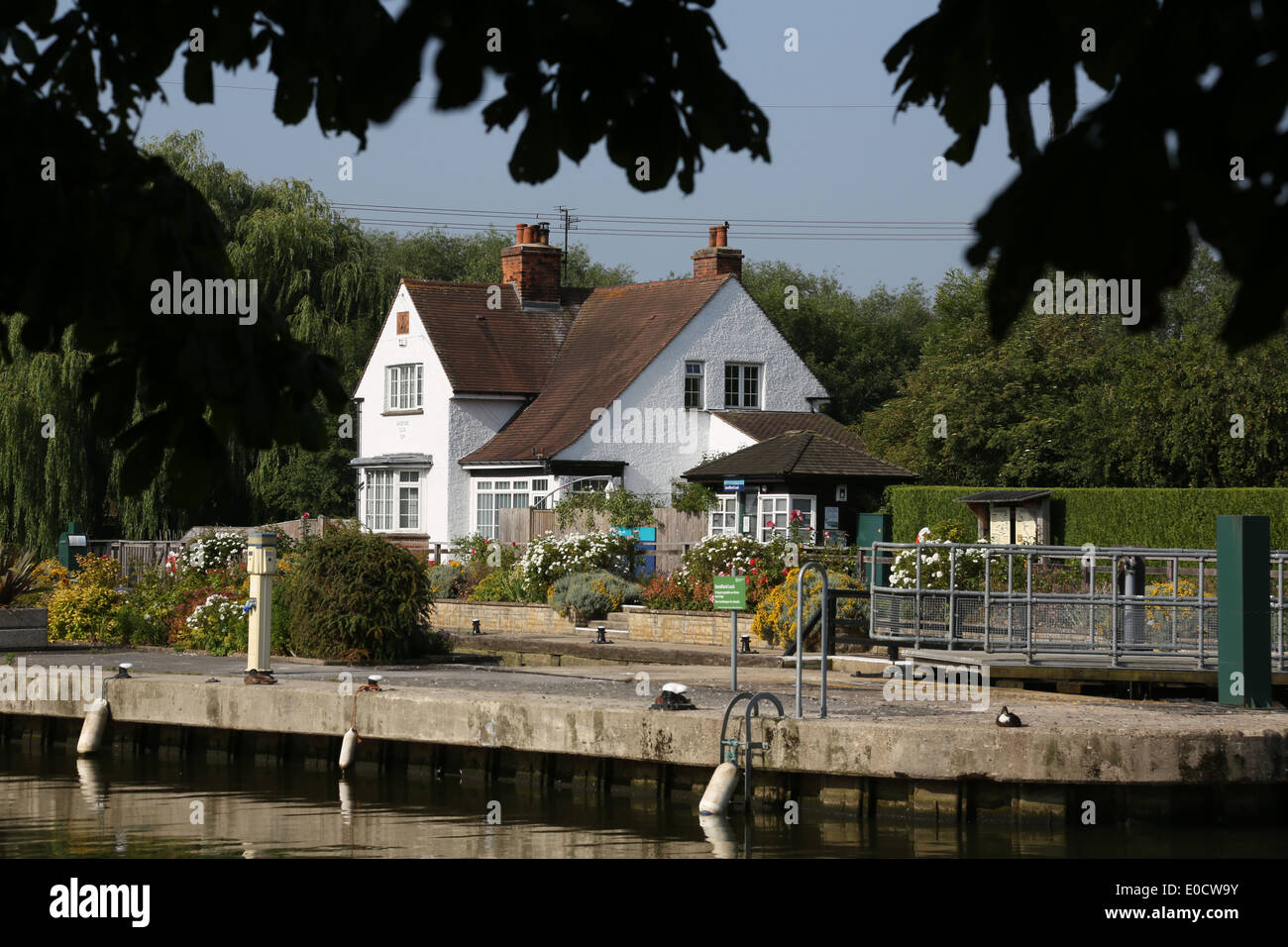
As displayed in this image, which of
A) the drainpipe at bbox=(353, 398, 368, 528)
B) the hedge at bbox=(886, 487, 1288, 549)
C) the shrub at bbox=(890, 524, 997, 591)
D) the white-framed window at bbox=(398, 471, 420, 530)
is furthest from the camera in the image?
the drainpipe at bbox=(353, 398, 368, 528)

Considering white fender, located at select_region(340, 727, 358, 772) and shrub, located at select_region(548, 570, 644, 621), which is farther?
shrub, located at select_region(548, 570, 644, 621)

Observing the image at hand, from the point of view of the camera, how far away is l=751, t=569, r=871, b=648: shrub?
2055cm

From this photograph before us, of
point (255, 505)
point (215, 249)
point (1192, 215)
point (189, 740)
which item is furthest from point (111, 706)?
point (255, 505)

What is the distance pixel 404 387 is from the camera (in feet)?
143

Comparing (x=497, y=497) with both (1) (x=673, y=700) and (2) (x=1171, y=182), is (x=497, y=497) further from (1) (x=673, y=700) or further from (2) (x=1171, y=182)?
(2) (x=1171, y=182)

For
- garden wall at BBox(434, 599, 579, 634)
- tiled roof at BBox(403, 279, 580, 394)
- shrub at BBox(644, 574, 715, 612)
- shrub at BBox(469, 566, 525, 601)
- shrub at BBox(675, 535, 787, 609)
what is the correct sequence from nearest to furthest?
shrub at BBox(675, 535, 787, 609) → shrub at BBox(644, 574, 715, 612) → garden wall at BBox(434, 599, 579, 634) → shrub at BBox(469, 566, 525, 601) → tiled roof at BBox(403, 279, 580, 394)

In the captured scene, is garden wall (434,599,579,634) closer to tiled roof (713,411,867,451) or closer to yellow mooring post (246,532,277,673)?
yellow mooring post (246,532,277,673)

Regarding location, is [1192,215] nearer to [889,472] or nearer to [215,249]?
[215,249]

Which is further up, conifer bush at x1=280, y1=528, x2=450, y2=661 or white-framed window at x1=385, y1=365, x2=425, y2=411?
white-framed window at x1=385, y1=365, x2=425, y2=411

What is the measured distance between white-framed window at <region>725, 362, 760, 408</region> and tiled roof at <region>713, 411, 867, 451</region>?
587 millimetres

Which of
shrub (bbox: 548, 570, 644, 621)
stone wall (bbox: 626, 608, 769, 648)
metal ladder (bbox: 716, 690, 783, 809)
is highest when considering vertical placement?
shrub (bbox: 548, 570, 644, 621)

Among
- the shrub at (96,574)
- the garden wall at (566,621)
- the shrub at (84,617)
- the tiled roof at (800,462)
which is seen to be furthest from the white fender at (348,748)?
the tiled roof at (800,462)

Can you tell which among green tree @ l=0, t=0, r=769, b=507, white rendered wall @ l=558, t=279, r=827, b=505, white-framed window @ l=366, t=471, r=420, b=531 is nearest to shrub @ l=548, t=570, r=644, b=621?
white rendered wall @ l=558, t=279, r=827, b=505

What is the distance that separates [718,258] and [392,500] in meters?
11.1
